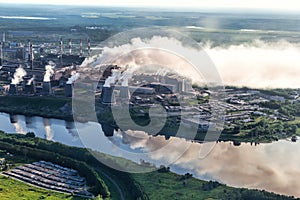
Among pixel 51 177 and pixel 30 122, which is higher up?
pixel 30 122

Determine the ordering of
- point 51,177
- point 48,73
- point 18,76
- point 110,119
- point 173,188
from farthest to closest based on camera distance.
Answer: point 18,76 < point 48,73 < point 110,119 < point 51,177 < point 173,188

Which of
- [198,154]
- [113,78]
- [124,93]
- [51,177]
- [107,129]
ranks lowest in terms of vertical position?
[51,177]

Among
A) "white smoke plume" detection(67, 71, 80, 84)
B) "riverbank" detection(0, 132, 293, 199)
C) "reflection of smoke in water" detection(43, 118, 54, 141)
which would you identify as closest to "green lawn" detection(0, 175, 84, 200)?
"riverbank" detection(0, 132, 293, 199)

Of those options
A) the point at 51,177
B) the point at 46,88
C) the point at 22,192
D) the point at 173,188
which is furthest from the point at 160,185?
the point at 46,88

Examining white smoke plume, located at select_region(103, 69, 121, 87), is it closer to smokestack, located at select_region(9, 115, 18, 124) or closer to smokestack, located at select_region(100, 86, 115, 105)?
smokestack, located at select_region(100, 86, 115, 105)

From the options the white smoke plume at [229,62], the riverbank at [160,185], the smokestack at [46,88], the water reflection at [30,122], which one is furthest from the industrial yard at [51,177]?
the white smoke plume at [229,62]

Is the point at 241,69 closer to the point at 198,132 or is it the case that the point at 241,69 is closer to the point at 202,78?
the point at 202,78

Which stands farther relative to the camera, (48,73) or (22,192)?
(48,73)

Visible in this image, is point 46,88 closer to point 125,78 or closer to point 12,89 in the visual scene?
point 12,89

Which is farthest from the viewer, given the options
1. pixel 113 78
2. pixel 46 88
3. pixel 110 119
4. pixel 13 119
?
pixel 46 88
